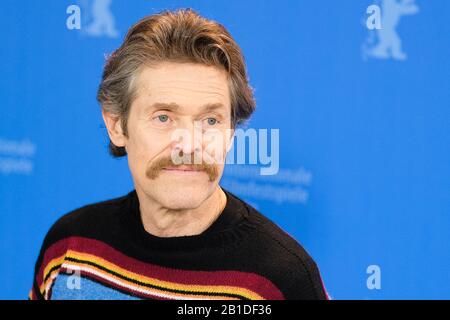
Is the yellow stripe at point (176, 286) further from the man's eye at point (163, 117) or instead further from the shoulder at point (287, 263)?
the man's eye at point (163, 117)

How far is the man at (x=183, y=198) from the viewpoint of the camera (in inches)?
60.6

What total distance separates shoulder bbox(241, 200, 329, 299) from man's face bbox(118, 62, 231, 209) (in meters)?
0.15

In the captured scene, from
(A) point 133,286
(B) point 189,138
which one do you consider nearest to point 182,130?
(B) point 189,138

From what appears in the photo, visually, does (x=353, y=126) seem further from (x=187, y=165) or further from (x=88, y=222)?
(x=88, y=222)

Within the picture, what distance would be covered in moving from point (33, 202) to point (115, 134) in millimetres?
807

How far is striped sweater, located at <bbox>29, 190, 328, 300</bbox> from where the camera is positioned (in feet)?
5.05

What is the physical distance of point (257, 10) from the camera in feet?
6.95

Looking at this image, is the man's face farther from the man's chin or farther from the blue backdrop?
the blue backdrop

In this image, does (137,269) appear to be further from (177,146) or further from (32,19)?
(32,19)

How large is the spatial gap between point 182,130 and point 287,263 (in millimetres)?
360

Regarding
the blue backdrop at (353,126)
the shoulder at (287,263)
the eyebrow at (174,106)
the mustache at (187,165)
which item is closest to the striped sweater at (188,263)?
the shoulder at (287,263)

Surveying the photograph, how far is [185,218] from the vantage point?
1.61 metres

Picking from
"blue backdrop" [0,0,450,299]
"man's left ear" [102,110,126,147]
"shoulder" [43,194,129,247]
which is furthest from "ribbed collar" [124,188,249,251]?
"blue backdrop" [0,0,450,299]

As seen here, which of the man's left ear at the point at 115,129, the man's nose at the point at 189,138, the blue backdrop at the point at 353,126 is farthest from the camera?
the blue backdrop at the point at 353,126
